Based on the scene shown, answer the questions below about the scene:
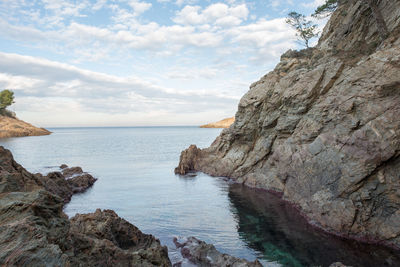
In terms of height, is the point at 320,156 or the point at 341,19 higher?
the point at 341,19

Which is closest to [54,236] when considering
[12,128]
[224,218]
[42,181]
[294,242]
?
[294,242]

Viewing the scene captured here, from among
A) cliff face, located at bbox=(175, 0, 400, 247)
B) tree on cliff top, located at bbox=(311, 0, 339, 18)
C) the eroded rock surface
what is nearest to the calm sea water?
the eroded rock surface

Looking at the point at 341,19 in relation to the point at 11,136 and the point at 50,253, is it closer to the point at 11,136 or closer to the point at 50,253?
the point at 50,253

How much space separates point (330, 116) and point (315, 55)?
46.6 feet

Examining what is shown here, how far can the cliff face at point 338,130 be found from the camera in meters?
20.0

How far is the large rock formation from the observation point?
307 inches

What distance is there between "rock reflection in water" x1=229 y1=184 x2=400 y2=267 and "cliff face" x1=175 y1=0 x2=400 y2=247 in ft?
4.17

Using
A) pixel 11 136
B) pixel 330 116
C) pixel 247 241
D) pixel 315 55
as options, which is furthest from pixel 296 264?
pixel 11 136

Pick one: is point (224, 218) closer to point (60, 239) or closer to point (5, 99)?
point (60, 239)

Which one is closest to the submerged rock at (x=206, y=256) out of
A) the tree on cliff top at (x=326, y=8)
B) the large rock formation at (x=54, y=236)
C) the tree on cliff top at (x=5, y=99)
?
the large rock formation at (x=54, y=236)

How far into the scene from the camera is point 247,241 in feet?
69.3

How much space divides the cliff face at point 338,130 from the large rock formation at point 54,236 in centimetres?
1529

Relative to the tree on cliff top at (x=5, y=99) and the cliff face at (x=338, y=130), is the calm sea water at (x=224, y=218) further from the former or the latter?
the tree on cliff top at (x=5, y=99)

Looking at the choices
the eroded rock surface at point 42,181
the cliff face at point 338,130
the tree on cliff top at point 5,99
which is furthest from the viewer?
the tree on cliff top at point 5,99
